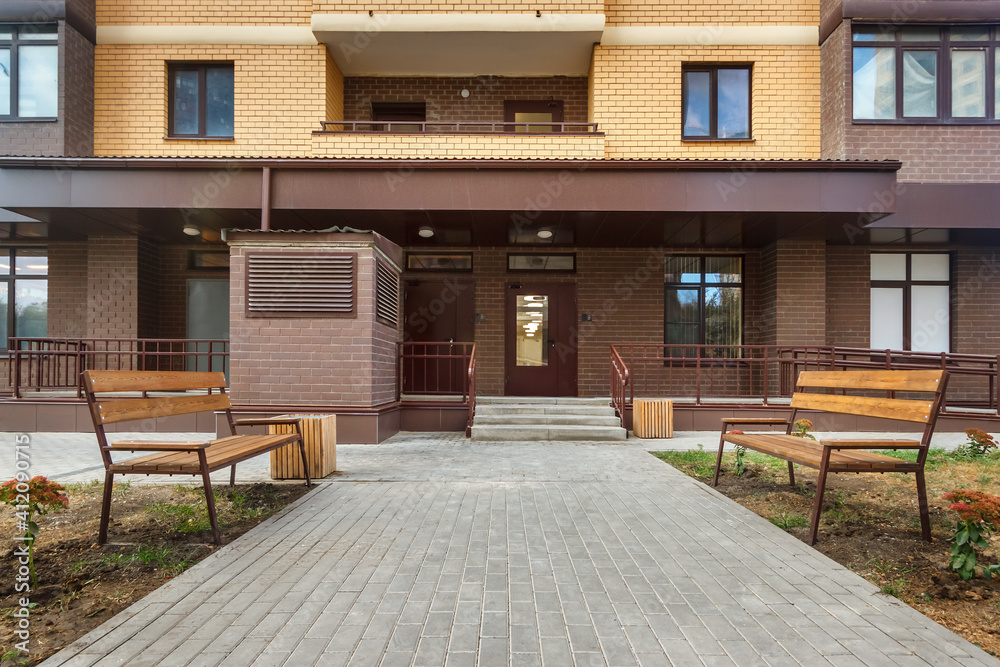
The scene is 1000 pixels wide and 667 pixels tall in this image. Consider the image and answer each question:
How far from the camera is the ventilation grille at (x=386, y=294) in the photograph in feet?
26.9

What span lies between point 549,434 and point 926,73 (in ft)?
35.9

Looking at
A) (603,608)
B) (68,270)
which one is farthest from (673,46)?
(68,270)

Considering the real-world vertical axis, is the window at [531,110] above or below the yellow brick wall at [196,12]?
below

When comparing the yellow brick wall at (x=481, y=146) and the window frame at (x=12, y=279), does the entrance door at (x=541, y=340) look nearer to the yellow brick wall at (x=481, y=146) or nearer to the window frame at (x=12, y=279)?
the yellow brick wall at (x=481, y=146)

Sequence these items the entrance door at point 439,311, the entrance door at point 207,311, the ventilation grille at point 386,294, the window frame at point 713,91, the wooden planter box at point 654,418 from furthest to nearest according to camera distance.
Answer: the entrance door at point 207,311, the entrance door at point 439,311, the window frame at point 713,91, the wooden planter box at point 654,418, the ventilation grille at point 386,294

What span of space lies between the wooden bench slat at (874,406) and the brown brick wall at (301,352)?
5.62 metres

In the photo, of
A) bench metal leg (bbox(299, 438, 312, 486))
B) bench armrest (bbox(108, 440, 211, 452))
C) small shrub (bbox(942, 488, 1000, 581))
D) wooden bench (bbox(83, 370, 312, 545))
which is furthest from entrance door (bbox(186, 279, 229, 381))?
small shrub (bbox(942, 488, 1000, 581))

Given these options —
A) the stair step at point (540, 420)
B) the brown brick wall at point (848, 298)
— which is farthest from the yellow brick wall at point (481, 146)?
the brown brick wall at point (848, 298)

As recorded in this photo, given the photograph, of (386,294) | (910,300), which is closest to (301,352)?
(386,294)

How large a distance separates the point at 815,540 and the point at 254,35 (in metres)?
13.3

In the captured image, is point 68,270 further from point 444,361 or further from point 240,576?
point 240,576

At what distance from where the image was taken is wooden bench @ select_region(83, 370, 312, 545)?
3.53 meters

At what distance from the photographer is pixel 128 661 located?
2.19 m

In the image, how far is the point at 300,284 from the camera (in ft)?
25.6
